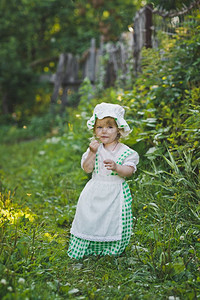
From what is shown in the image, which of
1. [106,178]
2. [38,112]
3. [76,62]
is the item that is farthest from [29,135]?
[106,178]

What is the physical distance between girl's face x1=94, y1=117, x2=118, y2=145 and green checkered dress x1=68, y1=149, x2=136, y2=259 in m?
0.16

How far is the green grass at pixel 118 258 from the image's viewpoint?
2088 mm

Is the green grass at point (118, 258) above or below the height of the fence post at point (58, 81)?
below

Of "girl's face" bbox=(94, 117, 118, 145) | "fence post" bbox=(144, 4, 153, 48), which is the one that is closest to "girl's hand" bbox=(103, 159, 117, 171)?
"girl's face" bbox=(94, 117, 118, 145)

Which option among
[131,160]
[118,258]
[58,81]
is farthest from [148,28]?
[58,81]

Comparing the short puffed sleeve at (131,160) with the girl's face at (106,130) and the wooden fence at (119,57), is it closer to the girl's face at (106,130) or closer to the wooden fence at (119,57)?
the girl's face at (106,130)

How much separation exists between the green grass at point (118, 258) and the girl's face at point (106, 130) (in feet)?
2.14

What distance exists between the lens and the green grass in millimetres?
2088

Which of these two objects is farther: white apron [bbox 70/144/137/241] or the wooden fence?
the wooden fence

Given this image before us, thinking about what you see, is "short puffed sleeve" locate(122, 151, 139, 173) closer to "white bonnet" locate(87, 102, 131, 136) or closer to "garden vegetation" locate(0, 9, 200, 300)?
"white bonnet" locate(87, 102, 131, 136)

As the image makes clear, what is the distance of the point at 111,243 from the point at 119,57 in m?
5.41

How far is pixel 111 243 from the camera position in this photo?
2646mm

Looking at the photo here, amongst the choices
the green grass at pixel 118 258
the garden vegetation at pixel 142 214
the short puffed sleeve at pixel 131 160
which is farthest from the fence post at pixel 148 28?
the short puffed sleeve at pixel 131 160

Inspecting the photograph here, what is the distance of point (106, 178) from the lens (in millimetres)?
2676
